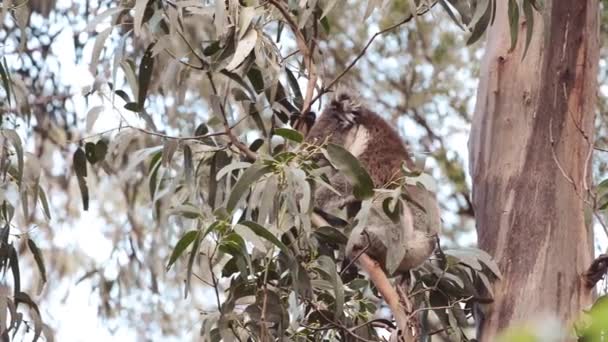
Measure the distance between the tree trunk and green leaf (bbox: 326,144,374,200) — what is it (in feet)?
1.72

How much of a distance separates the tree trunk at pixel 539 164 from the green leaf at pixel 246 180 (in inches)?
29.4

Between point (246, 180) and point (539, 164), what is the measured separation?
86 cm

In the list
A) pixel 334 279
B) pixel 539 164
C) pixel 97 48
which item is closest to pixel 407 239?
pixel 539 164

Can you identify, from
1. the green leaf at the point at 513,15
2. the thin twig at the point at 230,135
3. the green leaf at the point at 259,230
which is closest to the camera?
the green leaf at the point at 259,230

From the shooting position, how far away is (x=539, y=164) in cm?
248

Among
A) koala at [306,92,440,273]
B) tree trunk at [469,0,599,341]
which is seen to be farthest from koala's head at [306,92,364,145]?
tree trunk at [469,0,599,341]

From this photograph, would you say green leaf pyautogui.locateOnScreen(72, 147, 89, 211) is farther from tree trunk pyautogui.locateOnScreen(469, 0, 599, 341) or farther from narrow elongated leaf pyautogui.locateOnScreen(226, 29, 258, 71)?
tree trunk pyautogui.locateOnScreen(469, 0, 599, 341)

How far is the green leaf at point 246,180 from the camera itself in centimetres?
206

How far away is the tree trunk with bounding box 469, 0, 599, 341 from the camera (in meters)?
2.37

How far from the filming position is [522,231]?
7.97 feet

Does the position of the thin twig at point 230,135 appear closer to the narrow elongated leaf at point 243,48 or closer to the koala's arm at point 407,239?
the narrow elongated leaf at point 243,48

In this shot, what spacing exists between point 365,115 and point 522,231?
1296mm

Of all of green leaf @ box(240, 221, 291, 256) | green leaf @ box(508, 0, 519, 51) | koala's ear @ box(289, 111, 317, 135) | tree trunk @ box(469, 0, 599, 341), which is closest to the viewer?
green leaf @ box(240, 221, 291, 256)

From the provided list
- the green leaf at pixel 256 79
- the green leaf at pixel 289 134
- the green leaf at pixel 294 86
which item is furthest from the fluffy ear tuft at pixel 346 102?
the green leaf at pixel 289 134
